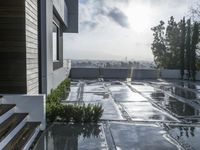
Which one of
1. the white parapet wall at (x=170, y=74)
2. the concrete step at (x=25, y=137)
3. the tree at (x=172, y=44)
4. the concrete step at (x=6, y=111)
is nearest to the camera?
the concrete step at (x=25, y=137)

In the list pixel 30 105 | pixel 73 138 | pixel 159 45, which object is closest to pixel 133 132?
pixel 73 138

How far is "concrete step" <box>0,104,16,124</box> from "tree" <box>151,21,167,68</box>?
25.6m

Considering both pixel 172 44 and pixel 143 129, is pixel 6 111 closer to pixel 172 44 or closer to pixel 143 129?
pixel 143 129

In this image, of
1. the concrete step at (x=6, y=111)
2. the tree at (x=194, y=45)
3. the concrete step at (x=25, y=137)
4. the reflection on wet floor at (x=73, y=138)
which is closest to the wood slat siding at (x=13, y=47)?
the concrete step at (x=6, y=111)

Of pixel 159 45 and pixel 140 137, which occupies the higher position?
pixel 159 45

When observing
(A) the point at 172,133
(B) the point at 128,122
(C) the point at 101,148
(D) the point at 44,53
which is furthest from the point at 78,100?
(C) the point at 101,148

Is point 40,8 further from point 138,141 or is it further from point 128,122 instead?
point 138,141

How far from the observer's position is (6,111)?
521 cm

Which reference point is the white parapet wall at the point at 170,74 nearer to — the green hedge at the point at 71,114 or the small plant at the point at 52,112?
the green hedge at the point at 71,114

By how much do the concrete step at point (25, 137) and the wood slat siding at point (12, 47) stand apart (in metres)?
0.77

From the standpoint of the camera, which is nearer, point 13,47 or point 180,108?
point 13,47

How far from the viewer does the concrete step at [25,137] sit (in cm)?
442

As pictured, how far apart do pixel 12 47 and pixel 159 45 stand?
26.1 meters

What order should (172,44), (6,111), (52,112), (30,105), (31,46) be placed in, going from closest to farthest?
1. (6,111)
2. (30,105)
3. (31,46)
4. (52,112)
5. (172,44)
